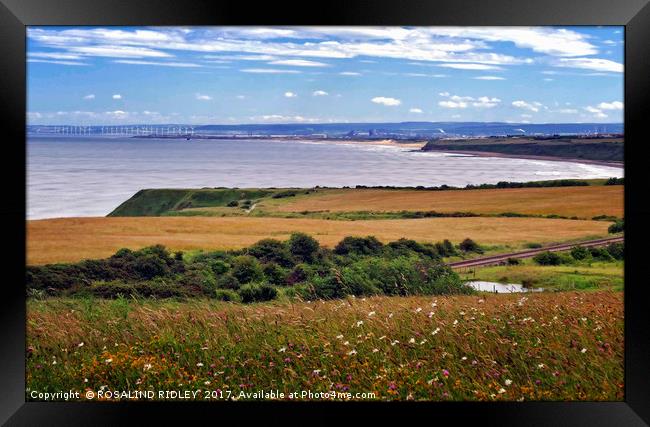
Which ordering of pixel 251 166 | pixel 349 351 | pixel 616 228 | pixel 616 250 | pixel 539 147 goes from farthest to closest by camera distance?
pixel 539 147 → pixel 251 166 → pixel 616 228 → pixel 616 250 → pixel 349 351

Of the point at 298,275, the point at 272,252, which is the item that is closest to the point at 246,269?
the point at 272,252

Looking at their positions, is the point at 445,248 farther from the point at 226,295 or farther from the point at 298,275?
the point at 226,295

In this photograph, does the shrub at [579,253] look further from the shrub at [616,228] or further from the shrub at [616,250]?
the shrub at [616,228]

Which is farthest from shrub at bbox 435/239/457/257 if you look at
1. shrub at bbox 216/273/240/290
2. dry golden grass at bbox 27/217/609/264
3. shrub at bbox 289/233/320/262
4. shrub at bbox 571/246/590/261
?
shrub at bbox 216/273/240/290
